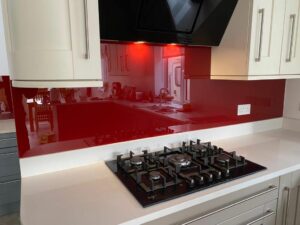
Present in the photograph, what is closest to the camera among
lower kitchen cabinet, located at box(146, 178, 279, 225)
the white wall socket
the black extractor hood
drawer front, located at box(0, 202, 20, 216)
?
lower kitchen cabinet, located at box(146, 178, 279, 225)

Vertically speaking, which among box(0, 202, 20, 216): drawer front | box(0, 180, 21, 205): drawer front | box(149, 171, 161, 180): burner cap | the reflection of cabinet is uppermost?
the reflection of cabinet

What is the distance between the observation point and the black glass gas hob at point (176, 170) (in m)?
0.96

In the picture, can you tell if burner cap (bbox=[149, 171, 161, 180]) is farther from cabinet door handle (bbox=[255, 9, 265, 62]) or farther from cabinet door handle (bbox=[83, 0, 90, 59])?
cabinet door handle (bbox=[255, 9, 265, 62])

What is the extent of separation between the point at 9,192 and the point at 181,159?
1.89 m

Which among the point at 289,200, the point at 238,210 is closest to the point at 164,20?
the point at 238,210

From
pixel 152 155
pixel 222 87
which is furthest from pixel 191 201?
pixel 222 87

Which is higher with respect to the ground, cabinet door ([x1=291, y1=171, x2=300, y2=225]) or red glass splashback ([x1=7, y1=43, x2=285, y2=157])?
red glass splashback ([x1=7, y1=43, x2=285, y2=157])

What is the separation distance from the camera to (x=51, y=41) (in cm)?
82

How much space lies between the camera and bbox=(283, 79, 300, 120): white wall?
1.91 meters

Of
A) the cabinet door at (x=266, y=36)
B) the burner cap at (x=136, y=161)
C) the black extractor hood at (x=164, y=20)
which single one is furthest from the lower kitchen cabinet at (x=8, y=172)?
the cabinet door at (x=266, y=36)

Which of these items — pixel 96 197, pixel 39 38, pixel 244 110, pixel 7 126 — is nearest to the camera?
pixel 39 38

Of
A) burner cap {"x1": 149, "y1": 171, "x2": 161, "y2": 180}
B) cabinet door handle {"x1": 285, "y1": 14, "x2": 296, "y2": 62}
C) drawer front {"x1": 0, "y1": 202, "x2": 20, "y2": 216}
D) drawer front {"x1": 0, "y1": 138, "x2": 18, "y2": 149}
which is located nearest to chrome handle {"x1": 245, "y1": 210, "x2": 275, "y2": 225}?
burner cap {"x1": 149, "y1": 171, "x2": 161, "y2": 180}

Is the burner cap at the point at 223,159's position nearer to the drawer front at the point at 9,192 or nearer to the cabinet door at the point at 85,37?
the cabinet door at the point at 85,37

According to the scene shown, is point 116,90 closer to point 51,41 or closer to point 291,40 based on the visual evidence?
point 51,41
